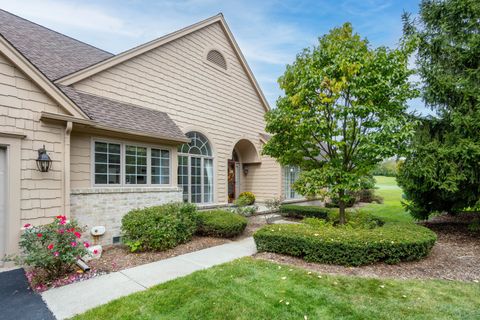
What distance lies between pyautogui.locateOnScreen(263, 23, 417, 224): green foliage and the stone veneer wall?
4.76m

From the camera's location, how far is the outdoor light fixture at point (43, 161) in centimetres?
549

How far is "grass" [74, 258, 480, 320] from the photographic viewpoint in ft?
11.1

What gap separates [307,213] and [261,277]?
7.43 meters

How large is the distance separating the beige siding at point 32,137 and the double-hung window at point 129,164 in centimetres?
116

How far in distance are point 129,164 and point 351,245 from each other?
6488mm

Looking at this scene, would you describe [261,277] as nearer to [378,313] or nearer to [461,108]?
[378,313]

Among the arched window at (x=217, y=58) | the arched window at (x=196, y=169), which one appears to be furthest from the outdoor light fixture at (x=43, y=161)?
the arched window at (x=217, y=58)

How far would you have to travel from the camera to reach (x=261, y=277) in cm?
458

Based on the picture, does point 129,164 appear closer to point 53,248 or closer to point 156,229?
point 156,229

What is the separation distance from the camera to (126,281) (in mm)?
4570

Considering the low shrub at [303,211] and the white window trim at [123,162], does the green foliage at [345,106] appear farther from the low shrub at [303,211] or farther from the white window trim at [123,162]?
the white window trim at [123,162]

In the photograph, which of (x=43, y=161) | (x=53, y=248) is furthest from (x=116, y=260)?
(x=43, y=161)

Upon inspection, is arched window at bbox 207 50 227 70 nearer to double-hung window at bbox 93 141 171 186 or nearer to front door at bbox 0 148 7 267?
double-hung window at bbox 93 141 171 186

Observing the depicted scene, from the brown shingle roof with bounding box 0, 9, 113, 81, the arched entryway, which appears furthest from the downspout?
the arched entryway
